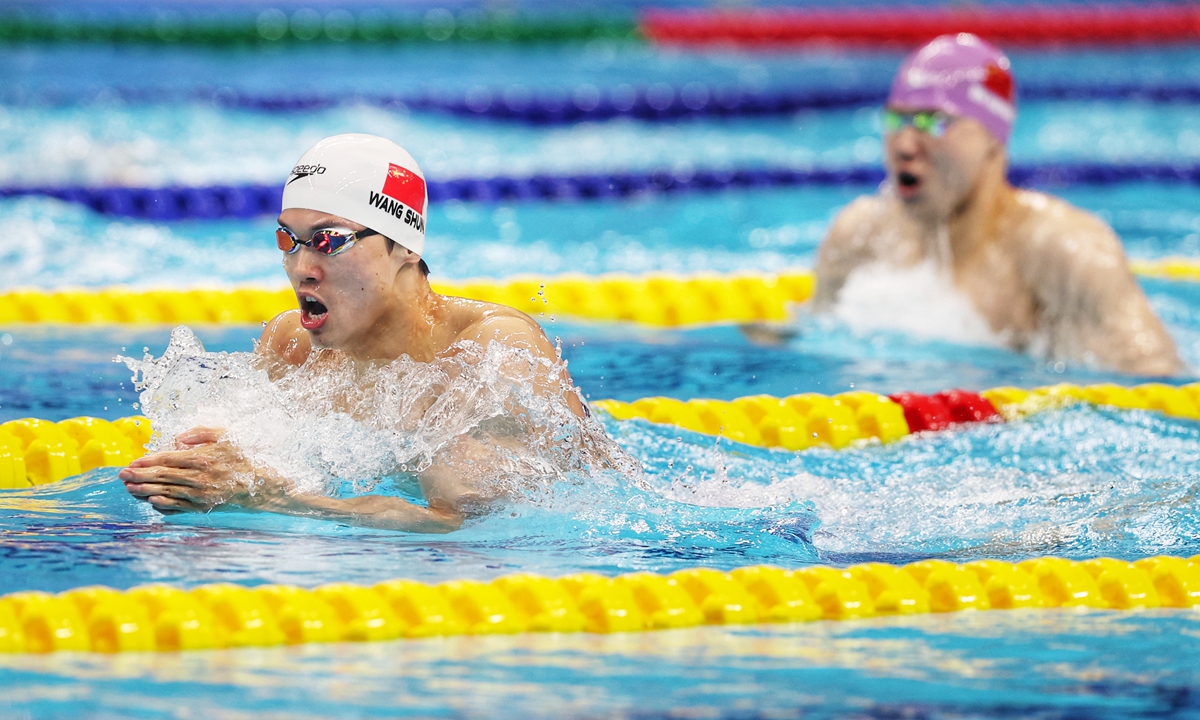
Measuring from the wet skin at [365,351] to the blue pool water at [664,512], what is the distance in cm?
7

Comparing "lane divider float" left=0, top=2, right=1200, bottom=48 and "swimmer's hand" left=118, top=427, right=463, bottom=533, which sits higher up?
"lane divider float" left=0, top=2, right=1200, bottom=48

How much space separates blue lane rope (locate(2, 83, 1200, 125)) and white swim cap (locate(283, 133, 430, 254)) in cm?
603

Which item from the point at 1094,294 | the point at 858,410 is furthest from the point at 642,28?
the point at 858,410

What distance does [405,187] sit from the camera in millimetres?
2973

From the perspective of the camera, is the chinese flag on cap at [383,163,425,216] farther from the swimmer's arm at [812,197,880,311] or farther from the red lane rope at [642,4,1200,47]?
the red lane rope at [642,4,1200,47]

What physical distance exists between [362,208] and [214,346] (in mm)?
1945

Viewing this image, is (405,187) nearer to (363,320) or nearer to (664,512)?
(363,320)

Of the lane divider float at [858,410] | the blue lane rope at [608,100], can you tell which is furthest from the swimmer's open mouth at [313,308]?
the blue lane rope at [608,100]

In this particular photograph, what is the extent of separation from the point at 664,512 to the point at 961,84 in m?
2.08

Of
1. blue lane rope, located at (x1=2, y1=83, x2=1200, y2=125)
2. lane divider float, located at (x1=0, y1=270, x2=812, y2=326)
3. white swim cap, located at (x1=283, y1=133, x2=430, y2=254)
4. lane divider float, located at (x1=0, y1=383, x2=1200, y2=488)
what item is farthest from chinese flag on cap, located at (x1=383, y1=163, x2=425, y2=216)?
blue lane rope, located at (x1=2, y1=83, x2=1200, y2=125)

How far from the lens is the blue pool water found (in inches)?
88.9

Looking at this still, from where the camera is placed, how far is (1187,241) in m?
6.78

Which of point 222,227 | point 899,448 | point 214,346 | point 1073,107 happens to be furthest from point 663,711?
point 1073,107

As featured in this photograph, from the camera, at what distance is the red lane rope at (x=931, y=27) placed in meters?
11.7
